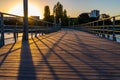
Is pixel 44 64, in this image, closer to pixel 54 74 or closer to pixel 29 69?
pixel 29 69

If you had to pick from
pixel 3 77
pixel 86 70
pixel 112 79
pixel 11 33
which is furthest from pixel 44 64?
pixel 11 33

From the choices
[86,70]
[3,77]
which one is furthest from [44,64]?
[3,77]

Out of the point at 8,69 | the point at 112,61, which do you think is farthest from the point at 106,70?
the point at 8,69

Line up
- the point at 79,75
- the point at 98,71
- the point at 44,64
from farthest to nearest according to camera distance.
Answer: the point at 44,64
the point at 98,71
the point at 79,75

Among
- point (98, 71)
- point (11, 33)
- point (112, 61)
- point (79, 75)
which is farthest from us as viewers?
point (11, 33)

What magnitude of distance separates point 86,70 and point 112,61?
53.3 inches

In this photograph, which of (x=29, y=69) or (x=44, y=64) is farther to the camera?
(x=44, y=64)

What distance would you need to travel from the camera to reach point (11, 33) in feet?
42.4

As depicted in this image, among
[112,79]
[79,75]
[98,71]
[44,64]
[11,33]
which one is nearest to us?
[112,79]

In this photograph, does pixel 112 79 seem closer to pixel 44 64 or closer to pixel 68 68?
pixel 68 68

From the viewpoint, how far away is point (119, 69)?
591 cm

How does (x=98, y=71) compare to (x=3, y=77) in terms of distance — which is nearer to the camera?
(x=3, y=77)

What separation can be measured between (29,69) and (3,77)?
844mm

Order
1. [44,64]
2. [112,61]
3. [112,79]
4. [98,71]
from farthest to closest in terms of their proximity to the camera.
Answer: [112,61] < [44,64] < [98,71] < [112,79]
